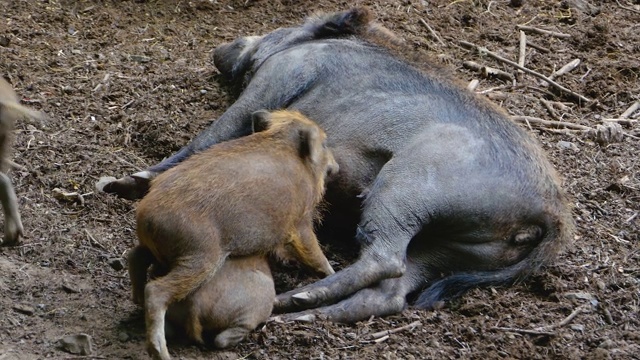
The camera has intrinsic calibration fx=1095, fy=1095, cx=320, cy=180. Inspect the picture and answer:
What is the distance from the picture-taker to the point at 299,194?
4953 mm

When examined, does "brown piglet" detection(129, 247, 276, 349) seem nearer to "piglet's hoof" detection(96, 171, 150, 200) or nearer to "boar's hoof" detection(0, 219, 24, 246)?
"boar's hoof" detection(0, 219, 24, 246)

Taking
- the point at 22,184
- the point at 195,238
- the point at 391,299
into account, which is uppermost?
the point at 195,238

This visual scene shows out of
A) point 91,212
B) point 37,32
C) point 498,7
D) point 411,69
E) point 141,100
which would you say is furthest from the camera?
point 498,7

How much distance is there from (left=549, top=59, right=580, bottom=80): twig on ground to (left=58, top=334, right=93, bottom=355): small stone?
4437mm

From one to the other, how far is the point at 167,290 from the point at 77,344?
47 centimetres

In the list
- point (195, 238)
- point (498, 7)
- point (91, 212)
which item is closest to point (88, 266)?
point (91, 212)

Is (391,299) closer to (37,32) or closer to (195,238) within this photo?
(195,238)

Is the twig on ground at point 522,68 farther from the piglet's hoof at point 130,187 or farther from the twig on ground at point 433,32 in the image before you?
the piglet's hoof at point 130,187

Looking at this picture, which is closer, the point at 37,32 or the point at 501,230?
the point at 501,230

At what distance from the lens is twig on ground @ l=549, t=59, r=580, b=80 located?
7895 millimetres

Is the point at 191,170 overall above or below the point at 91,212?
above

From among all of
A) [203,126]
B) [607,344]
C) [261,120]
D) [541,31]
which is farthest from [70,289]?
[541,31]

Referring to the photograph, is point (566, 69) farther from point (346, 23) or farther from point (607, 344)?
point (607, 344)

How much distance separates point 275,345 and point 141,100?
262cm
